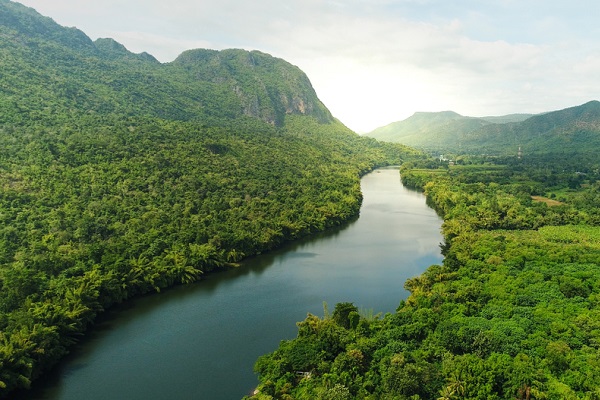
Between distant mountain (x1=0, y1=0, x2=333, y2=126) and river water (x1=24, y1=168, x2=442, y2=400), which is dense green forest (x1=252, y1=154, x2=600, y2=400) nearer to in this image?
river water (x1=24, y1=168, x2=442, y2=400)

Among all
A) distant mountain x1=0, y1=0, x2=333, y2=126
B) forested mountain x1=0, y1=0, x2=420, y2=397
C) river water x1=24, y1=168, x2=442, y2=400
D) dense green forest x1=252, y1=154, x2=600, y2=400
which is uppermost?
distant mountain x1=0, y1=0, x2=333, y2=126

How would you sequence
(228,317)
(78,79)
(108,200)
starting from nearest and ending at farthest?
(228,317) → (108,200) → (78,79)

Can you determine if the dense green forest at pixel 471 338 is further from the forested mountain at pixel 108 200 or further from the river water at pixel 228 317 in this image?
the forested mountain at pixel 108 200

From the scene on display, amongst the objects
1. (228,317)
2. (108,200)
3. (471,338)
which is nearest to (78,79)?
(108,200)

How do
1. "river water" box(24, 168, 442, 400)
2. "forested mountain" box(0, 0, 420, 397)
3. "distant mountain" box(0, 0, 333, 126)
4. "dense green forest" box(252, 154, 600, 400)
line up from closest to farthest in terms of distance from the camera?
1. "dense green forest" box(252, 154, 600, 400)
2. "river water" box(24, 168, 442, 400)
3. "forested mountain" box(0, 0, 420, 397)
4. "distant mountain" box(0, 0, 333, 126)

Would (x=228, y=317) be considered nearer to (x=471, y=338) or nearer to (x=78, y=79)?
(x=471, y=338)

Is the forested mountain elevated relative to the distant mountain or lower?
lower

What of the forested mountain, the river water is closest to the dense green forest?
the river water
